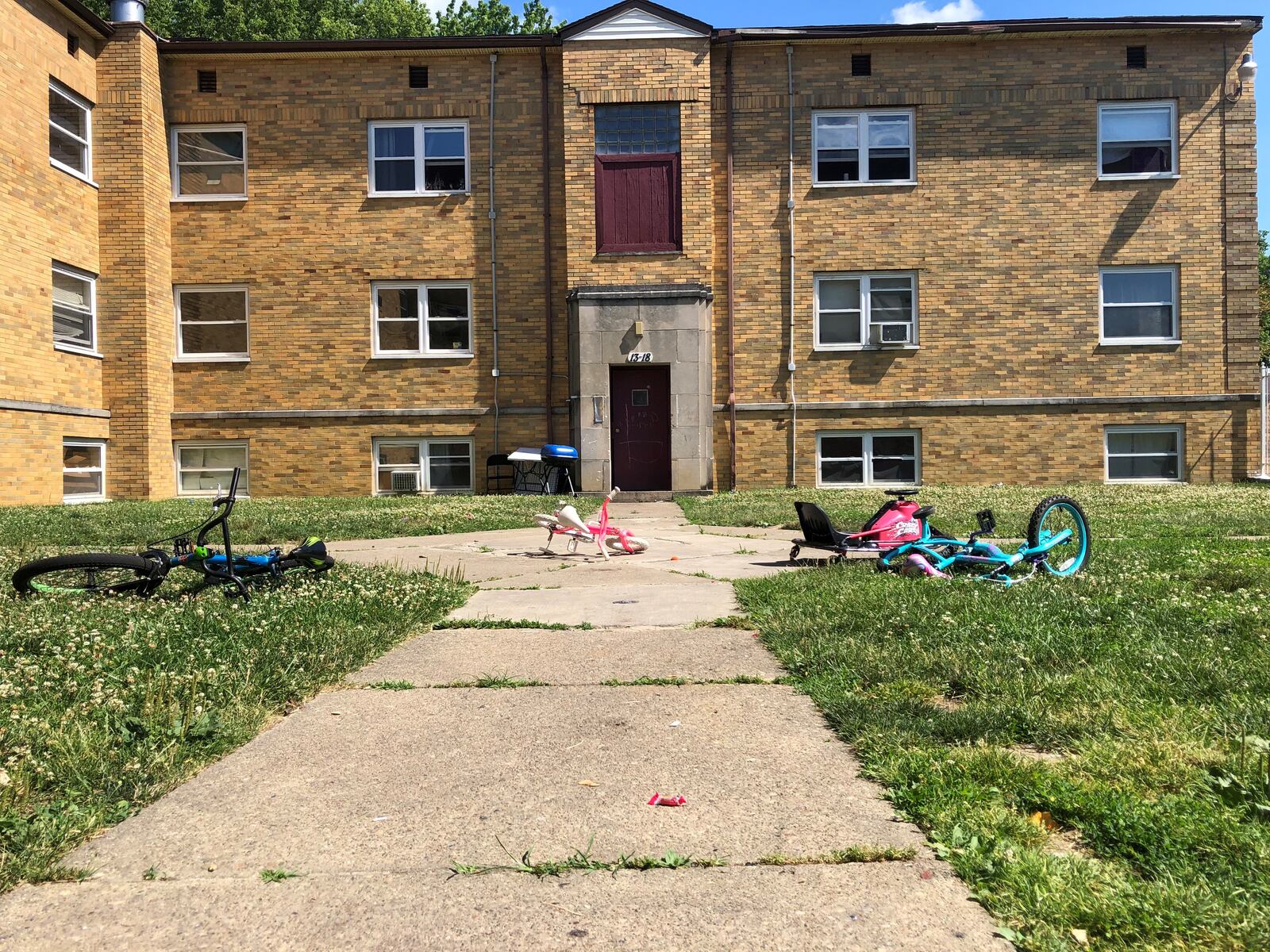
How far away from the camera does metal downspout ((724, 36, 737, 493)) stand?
19.8 metres

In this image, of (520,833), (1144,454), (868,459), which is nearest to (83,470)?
(868,459)

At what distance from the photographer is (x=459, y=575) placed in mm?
8352

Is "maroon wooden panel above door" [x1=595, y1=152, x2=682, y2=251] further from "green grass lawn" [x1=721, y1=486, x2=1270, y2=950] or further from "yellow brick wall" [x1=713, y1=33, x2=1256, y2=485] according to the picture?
"green grass lawn" [x1=721, y1=486, x2=1270, y2=950]

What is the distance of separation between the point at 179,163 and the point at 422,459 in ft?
24.5

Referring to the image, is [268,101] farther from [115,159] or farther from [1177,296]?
[1177,296]

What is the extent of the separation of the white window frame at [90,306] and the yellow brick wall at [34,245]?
0.12 m

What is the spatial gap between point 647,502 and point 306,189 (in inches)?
359

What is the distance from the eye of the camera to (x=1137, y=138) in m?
20.0

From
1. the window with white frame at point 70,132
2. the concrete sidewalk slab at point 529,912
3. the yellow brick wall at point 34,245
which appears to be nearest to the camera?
the concrete sidewalk slab at point 529,912

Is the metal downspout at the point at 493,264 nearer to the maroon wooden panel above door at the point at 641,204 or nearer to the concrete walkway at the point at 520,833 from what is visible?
the maroon wooden panel above door at the point at 641,204

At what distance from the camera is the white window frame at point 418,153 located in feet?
65.9

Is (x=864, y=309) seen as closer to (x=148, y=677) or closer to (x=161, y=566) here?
(x=161, y=566)

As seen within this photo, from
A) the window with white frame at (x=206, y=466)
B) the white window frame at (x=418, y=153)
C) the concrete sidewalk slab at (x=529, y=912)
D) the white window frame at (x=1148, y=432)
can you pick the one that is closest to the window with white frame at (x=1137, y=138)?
the white window frame at (x=1148, y=432)

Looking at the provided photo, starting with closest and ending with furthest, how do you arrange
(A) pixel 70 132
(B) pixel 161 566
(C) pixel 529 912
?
(C) pixel 529 912
(B) pixel 161 566
(A) pixel 70 132
